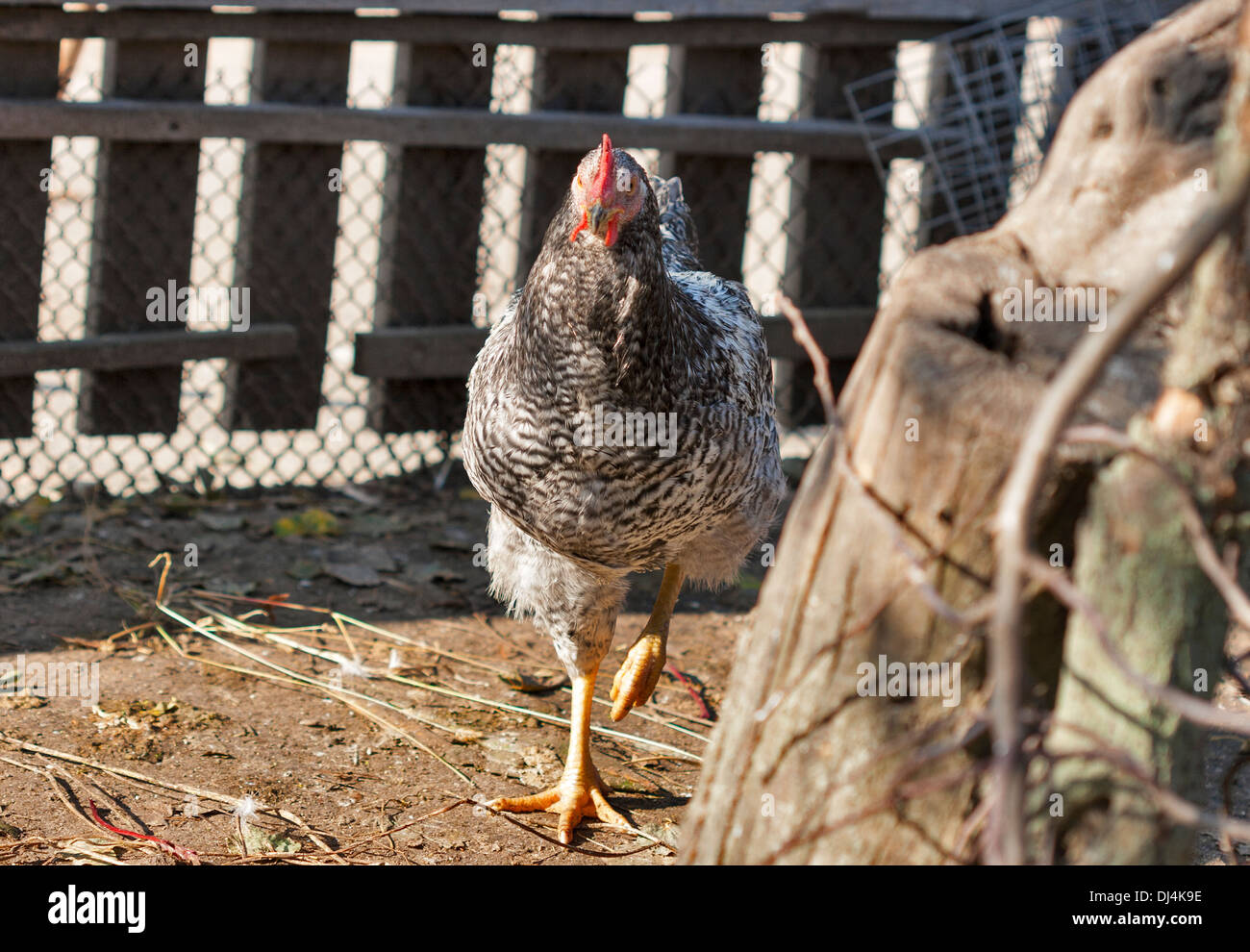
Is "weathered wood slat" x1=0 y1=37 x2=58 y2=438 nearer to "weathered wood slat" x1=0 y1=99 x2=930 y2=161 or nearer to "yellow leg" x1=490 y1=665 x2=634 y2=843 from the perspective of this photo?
"weathered wood slat" x1=0 y1=99 x2=930 y2=161

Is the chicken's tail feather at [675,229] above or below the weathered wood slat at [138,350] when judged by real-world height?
above

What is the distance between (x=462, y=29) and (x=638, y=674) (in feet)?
9.21

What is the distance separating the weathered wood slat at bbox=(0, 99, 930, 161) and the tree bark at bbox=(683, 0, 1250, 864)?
3.34m

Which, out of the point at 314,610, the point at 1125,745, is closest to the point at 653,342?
the point at 1125,745

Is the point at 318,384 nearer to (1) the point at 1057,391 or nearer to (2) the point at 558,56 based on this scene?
(2) the point at 558,56

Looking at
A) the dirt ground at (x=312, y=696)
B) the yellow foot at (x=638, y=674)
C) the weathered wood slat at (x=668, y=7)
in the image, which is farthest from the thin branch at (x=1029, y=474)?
the weathered wood slat at (x=668, y=7)

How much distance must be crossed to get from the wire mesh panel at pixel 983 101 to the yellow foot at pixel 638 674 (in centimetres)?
241

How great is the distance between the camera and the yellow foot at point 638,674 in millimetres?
3221

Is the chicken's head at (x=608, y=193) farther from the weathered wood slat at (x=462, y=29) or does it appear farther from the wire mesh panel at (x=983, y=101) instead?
the wire mesh panel at (x=983, y=101)

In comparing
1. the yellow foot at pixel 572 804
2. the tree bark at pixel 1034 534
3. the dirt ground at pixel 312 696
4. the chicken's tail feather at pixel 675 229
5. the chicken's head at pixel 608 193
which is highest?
the chicken's tail feather at pixel 675 229

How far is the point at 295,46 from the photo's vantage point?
4441mm

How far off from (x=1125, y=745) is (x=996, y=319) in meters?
0.59

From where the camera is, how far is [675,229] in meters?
3.79

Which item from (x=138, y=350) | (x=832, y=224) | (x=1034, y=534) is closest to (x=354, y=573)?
(x=138, y=350)
